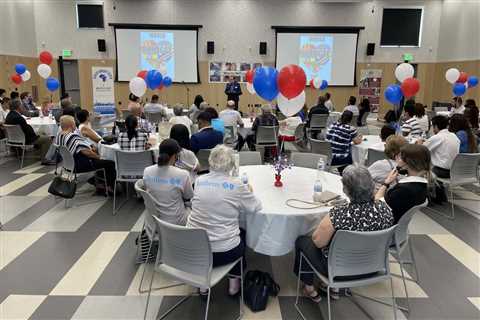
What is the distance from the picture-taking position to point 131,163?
4.58 metres

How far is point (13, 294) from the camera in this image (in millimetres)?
2949

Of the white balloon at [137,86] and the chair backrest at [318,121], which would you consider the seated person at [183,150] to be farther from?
the chair backrest at [318,121]

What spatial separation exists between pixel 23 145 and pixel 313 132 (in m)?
6.14

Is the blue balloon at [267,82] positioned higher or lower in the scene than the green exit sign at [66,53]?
lower

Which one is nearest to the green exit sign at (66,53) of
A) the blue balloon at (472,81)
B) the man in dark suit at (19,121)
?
the man in dark suit at (19,121)

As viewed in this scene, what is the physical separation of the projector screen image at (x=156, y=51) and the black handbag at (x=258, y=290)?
1207cm

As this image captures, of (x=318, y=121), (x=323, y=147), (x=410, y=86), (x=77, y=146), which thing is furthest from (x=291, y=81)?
(x=318, y=121)

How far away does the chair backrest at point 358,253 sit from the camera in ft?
7.18

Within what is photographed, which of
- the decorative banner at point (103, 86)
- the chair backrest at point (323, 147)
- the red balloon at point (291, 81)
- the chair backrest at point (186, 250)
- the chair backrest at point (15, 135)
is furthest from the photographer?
the decorative banner at point (103, 86)

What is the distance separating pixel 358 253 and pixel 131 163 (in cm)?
317

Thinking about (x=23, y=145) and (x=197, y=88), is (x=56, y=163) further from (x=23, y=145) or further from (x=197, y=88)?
(x=197, y=88)

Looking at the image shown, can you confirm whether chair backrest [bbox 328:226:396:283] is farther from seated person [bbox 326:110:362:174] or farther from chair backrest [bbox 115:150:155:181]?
seated person [bbox 326:110:362:174]

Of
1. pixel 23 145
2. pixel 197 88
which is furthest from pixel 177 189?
pixel 197 88

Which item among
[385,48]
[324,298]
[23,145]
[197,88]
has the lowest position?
[324,298]
